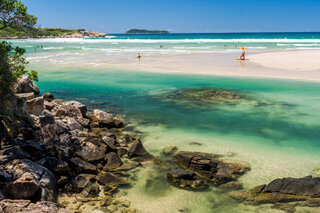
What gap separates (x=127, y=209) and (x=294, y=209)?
14.5 feet

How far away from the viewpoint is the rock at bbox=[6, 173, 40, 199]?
269 inches

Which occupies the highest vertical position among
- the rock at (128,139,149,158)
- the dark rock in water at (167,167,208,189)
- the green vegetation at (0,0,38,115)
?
the green vegetation at (0,0,38,115)

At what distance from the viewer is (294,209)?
751 cm

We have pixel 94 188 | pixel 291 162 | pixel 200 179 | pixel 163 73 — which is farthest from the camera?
pixel 163 73

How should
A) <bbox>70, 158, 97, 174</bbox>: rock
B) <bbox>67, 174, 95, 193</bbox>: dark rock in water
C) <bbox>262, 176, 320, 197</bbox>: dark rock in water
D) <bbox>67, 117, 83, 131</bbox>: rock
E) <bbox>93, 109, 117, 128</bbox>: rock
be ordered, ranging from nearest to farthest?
<bbox>262, 176, 320, 197</bbox>: dark rock in water < <bbox>67, 174, 95, 193</bbox>: dark rock in water < <bbox>70, 158, 97, 174</bbox>: rock < <bbox>67, 117, 83, 131</bbox>: rock < <bbox>93, 109, 117, 128</bbox>: rock

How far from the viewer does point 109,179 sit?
890 cm

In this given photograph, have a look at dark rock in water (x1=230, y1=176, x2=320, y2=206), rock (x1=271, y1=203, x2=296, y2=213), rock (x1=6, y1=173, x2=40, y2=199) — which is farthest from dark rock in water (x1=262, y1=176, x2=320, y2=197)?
rock (x1=6, y1=173, x2=40, y2=199)

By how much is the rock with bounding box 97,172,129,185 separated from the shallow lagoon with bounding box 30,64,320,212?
500 mm

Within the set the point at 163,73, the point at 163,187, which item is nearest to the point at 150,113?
the point at 163,187

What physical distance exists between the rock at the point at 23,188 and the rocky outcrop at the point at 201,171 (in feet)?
13.3

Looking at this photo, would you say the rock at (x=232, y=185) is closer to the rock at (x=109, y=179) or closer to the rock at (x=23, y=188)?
the rock at (x=109, y=179)

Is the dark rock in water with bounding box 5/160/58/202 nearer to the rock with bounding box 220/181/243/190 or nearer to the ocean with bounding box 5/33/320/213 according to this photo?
the ocean with bounding box 5/33/320/213

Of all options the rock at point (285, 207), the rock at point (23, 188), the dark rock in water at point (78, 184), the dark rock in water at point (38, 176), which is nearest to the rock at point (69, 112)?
the dark rock in water at point (78, 184)

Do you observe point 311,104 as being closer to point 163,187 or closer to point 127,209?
point 163,187
